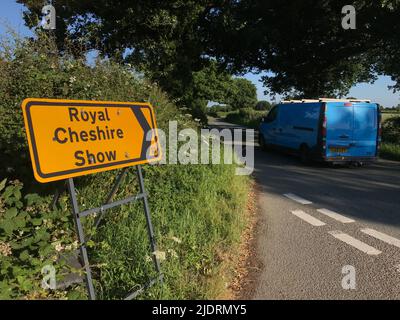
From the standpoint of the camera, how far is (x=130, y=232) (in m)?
4.64

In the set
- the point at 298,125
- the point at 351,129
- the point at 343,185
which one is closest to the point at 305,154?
the point at 298,125

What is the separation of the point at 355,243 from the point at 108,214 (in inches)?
133

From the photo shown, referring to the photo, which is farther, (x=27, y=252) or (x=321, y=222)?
(x=321, y=222)

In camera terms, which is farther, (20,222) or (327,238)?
(327,238)

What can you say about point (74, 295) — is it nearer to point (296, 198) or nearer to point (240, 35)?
point (296, 198)

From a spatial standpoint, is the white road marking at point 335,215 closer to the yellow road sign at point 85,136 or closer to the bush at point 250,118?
the yellow road sign at point 85,136

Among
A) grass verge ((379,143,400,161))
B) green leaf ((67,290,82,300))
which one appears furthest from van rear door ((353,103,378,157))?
green leaf ((67,290,82,300))

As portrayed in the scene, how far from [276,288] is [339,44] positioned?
20912mm

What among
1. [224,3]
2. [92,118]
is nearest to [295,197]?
[92,118]

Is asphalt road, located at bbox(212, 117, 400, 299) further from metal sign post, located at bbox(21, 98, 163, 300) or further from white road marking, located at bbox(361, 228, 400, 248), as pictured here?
metal sign post, located at bbox(21, 98, 163, 300)

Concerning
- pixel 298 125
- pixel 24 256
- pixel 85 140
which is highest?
pixel 85 140

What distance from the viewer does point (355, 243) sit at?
206 inches

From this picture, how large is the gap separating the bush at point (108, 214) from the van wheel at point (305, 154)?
4846 millimetres
